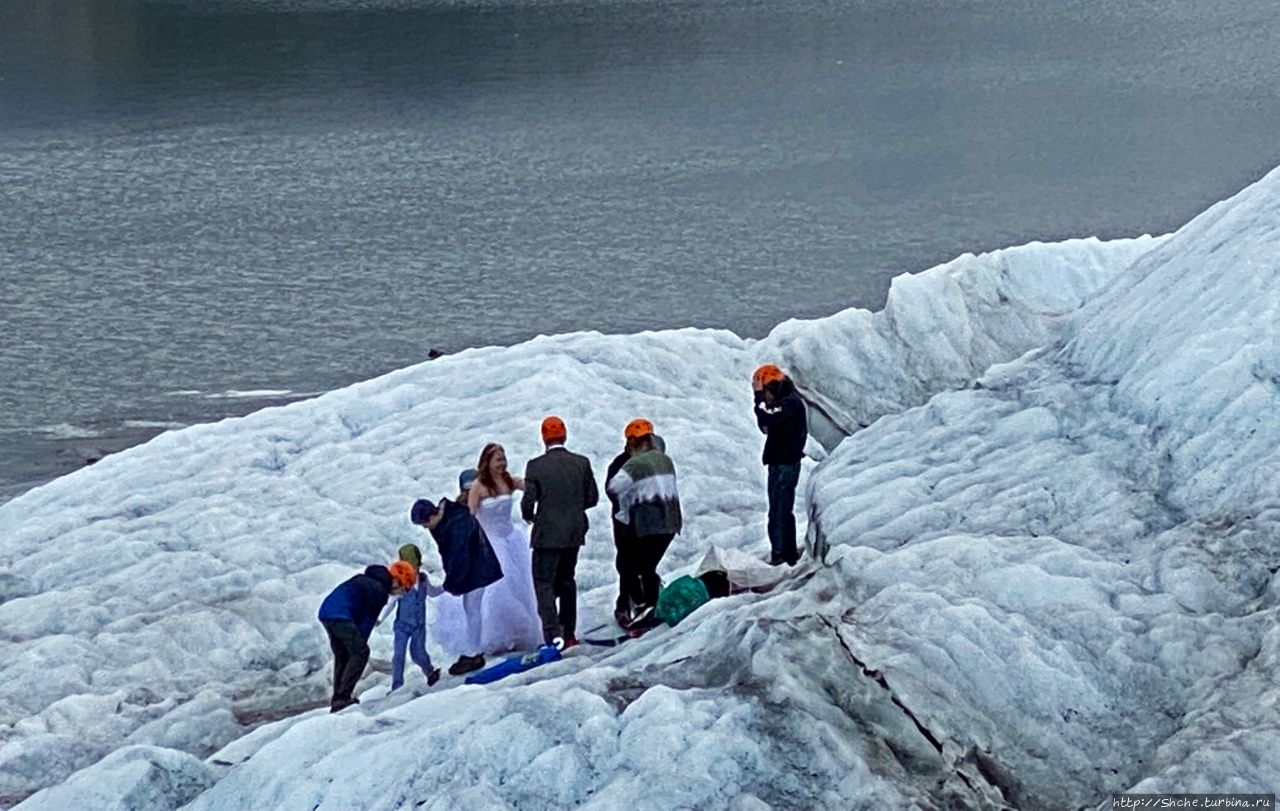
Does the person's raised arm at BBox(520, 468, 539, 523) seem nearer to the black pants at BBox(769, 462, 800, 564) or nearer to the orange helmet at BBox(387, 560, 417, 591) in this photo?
the orange helmet at BBox(387, 560, 417, 591)

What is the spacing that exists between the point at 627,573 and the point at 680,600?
113 centimetres

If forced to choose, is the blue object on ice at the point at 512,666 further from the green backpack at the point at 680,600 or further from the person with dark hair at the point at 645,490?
the person with dark hair at the point at 645,490

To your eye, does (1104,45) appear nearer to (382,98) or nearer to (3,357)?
(382,98)

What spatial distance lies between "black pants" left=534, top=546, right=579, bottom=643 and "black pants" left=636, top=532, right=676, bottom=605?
29.2 inches

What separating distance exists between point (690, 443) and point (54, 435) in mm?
19109

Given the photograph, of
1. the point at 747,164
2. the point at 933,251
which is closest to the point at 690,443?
the point at 933,251

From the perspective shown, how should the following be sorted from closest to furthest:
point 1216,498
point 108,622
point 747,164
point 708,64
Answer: point 1216,498 < point 108,622 < point 747,164 < point 708,64

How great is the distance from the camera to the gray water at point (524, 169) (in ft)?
151

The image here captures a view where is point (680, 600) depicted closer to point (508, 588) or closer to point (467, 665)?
point (508, 588)

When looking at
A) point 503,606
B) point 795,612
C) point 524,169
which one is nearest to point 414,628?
point 503,606

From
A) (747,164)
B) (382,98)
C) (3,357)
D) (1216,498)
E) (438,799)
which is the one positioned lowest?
(438,799)

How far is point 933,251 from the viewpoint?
5200 cm

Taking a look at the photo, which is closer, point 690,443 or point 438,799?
point 438,799

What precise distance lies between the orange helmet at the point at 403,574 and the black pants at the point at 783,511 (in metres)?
3.85
